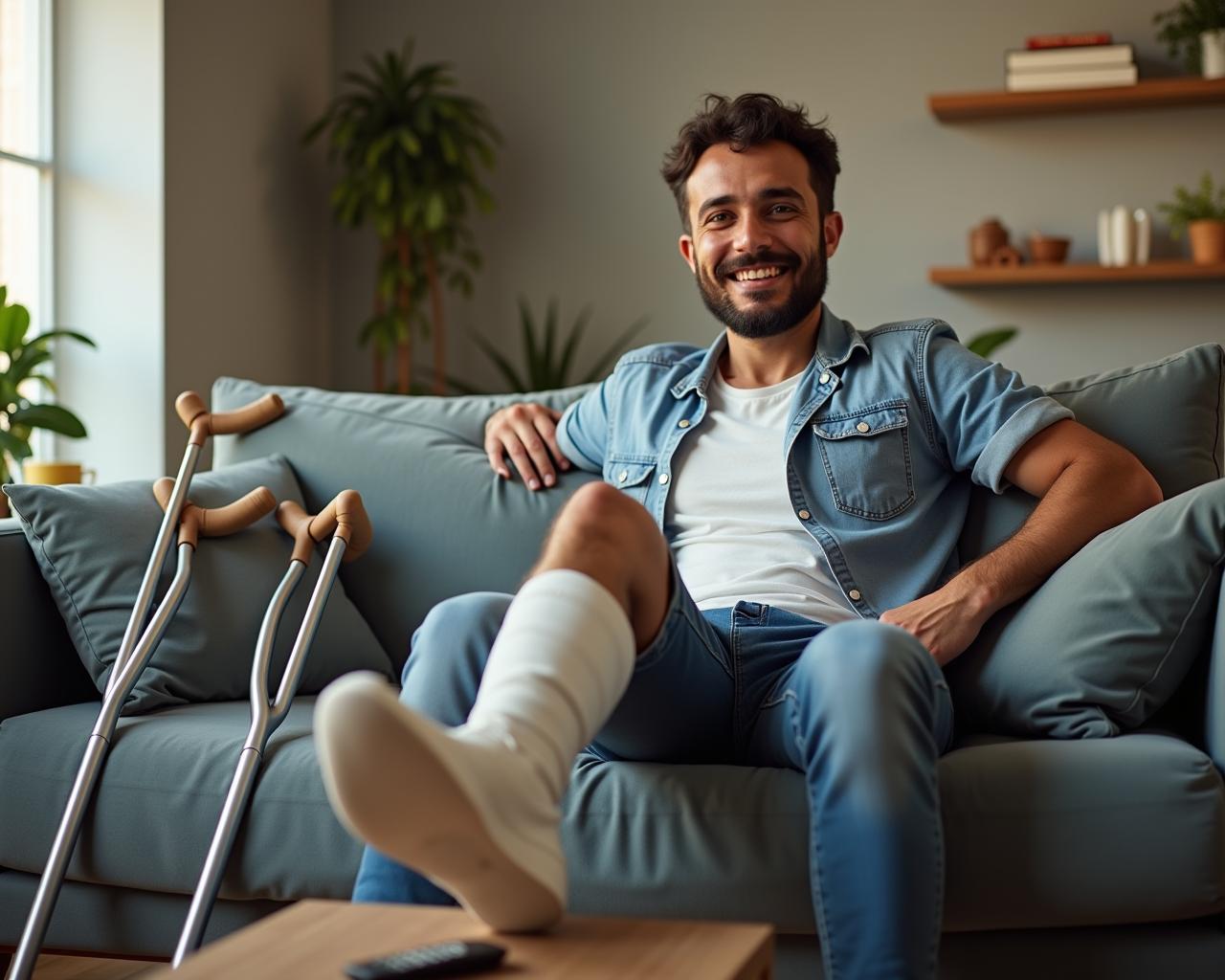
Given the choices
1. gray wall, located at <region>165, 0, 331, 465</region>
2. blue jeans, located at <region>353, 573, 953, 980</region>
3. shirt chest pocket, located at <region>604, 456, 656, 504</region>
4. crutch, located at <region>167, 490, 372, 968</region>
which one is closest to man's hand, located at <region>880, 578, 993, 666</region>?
blue jeans, located at <region>353, 573, 953, 980</region>

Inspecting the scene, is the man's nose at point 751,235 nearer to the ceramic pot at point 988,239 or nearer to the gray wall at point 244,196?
the gray wall at point 244,196

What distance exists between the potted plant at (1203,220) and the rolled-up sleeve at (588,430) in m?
2.39

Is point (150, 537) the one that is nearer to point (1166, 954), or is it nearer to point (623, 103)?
point (1166, 954)

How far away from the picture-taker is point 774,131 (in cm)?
199

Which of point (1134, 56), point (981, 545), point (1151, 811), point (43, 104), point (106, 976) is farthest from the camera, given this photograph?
point (1134, 56)

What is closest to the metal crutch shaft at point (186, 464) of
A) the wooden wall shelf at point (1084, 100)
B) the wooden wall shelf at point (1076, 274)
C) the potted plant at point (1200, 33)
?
the wooden wall shelf at point (1076, 274)

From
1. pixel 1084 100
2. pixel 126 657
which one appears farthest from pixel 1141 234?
pixel 126 657

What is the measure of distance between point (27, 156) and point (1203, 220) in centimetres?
313

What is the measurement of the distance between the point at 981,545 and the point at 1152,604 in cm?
35

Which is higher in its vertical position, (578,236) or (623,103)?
(623,103)

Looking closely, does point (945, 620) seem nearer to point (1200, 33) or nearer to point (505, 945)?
point (505, 945)

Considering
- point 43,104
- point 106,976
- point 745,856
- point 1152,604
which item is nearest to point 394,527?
point 106,976

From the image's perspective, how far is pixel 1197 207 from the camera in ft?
12.6

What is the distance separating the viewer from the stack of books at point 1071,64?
3844mm
